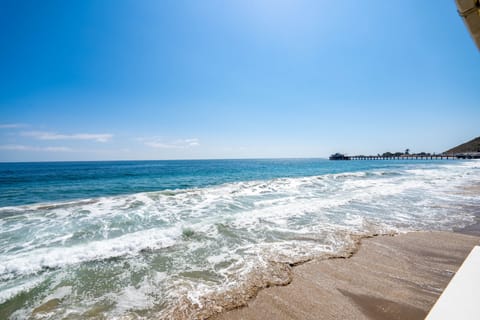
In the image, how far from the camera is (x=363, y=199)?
11.5 metres

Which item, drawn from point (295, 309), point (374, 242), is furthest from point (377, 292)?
point (374, 242)

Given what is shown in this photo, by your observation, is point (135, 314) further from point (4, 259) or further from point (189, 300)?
point (4, 259)

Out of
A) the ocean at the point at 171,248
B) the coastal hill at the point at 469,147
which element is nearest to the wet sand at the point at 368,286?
the ocean at the point at 171,248

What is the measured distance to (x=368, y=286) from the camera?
3.70m

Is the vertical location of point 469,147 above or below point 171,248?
above

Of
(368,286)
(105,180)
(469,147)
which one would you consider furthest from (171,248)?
(469,147)

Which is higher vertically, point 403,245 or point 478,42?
point 478,42

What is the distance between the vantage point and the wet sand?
3.09 m

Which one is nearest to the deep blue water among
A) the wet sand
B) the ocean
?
the ocean

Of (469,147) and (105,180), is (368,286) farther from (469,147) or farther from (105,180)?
(469,147)

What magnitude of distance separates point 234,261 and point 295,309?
184cm

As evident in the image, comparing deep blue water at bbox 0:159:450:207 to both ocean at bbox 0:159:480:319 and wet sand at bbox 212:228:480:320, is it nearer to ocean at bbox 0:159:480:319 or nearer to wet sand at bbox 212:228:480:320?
ocean at bbox 0:159:480:319

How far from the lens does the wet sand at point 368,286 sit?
309 cm

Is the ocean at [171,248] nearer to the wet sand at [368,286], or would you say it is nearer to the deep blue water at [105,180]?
the wet sand at [368,286]
